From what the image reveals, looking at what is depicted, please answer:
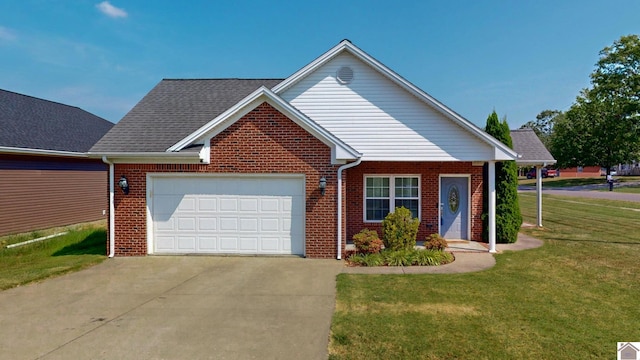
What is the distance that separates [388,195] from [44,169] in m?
15.1

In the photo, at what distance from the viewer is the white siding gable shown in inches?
420

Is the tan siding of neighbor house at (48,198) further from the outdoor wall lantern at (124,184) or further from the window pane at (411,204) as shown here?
the window pane at (411,204)

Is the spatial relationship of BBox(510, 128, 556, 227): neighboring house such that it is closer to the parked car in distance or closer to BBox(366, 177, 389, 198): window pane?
BBox(366, 177, 389, 198): window pane

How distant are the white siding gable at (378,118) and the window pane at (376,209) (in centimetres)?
198

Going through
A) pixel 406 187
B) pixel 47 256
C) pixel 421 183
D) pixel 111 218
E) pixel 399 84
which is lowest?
pixel 47 256

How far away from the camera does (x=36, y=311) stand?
6156mm

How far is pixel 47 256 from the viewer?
1065 centimetres

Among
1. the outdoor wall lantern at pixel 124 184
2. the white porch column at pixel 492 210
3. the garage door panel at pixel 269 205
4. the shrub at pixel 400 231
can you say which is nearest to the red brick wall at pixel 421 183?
the white porch column at pixel 492 210

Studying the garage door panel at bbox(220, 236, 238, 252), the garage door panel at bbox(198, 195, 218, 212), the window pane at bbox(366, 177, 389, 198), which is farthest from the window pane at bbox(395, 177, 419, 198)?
the garage door panel at bbox(198, 195, 218, 212)

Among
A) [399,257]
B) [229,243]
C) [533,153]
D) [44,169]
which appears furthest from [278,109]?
[44,169]

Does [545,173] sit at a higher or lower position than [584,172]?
lower

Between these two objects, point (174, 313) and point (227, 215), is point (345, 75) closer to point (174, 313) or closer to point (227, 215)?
point (227, 215)

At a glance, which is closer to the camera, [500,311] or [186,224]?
[500,311]

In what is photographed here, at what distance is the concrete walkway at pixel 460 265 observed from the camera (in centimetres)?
857
